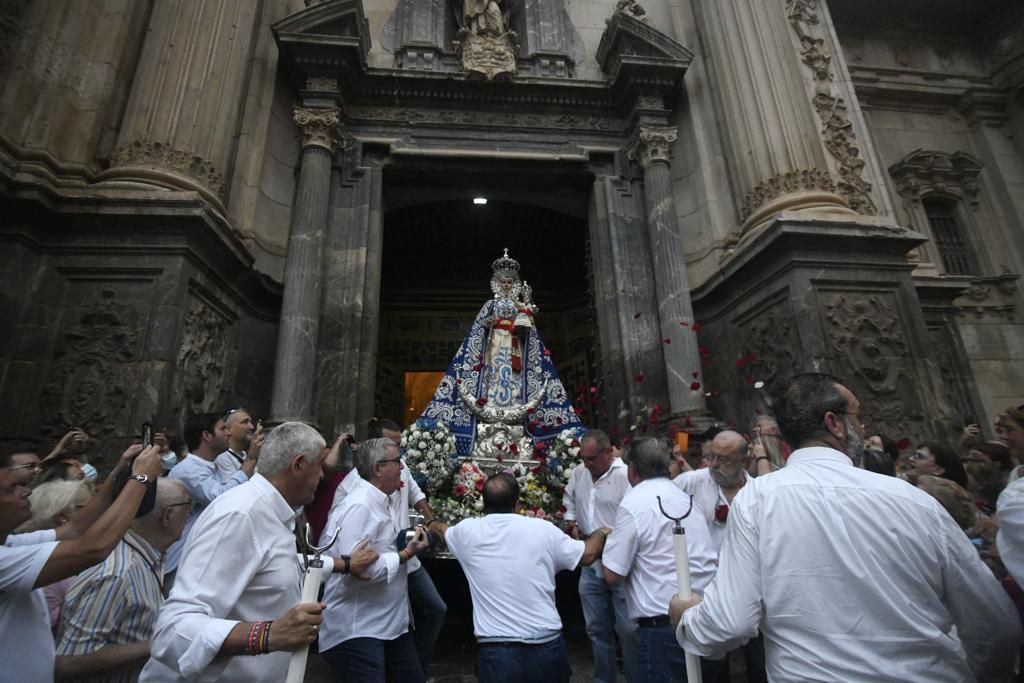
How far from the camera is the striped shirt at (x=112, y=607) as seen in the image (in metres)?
2.07

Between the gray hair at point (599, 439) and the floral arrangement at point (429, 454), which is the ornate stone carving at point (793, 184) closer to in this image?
the gray hair at point (599, 439)

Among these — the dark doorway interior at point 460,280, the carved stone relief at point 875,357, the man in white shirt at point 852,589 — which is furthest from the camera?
the dark doorway interior at point 460,280

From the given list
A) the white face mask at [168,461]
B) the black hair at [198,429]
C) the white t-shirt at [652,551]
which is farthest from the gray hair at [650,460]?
the white face mask at [168,461]

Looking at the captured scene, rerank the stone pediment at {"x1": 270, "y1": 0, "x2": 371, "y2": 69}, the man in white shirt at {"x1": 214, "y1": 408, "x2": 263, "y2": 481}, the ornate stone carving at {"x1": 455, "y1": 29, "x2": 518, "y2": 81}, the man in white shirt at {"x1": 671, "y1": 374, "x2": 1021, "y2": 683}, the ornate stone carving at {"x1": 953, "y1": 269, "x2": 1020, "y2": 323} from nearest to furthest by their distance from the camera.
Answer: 1. the man in white shirt at {"x1": 671, "y1": 374, "x2": 1021, "y2": 683}
2. the man in white shirt at {"x1": 214, "y1": 408, "x2": 263, "y2": 481}
3. the stone pediment at {"x1": 270, "y1": 0, "x2": 371, "y2": 69}
4. the ornate stone carving at {"x1": 455, "y1": 29, "x2": 518, "y2": 81}
5. the ornate stone carving at {"x1": 953, "y1": 269, "x2": 1020, "y2": 323}

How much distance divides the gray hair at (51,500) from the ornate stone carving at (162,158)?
5333 millimetres

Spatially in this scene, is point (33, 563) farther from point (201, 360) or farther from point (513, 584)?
point (201, 360)

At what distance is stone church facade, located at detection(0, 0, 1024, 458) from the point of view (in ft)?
20.2

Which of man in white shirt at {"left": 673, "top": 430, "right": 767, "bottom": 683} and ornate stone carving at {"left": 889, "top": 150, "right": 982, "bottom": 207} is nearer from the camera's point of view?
man in white shirt at {"left": 673, "top": 430, "right": 767, "bottom": 683}

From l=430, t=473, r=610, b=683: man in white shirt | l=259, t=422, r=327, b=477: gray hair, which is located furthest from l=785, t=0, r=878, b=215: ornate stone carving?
l=259, t=422, r=327, b=477: gray hair

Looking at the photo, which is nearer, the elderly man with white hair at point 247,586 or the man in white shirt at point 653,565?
the elderly man with white hair at point 247,586

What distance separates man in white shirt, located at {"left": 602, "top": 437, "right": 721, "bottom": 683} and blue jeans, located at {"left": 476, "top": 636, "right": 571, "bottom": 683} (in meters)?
0.52

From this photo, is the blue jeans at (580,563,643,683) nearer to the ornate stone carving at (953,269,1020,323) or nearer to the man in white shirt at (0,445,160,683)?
the man in white shirt at (0,445,160,683)

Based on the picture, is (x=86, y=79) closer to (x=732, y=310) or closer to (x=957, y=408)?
(x=732, y=310)

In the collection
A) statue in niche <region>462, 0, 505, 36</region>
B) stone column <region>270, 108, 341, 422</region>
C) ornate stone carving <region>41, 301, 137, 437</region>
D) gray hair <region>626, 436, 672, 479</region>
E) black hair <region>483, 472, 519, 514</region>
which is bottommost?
black hair <region>483, 472, 519, 514</region>
